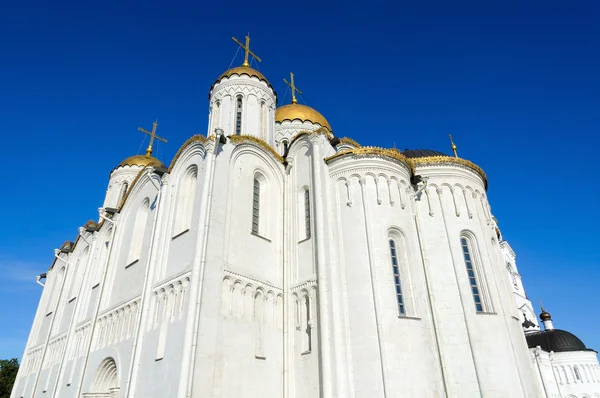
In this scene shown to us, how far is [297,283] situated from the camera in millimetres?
15500

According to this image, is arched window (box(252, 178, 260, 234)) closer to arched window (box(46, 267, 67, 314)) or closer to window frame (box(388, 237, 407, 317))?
window frame (box(388, 237, 407, 317))

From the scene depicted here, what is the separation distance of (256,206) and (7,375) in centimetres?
3430

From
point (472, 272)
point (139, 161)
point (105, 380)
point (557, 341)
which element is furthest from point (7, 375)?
point (557, 341)

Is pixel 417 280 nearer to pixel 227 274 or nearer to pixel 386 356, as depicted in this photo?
pixel 386 356

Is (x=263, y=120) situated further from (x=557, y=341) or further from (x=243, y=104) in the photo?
(x=557, y=341)

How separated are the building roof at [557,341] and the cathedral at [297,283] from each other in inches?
1037

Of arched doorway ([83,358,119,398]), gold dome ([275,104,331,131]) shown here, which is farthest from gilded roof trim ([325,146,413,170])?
arched doorway ([83,358,119,398])

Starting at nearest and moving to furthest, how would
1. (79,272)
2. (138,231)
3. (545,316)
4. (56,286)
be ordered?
(138,231), (79,272), (56,286), (545,316)

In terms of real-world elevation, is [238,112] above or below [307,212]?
above

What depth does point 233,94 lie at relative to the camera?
21.1m

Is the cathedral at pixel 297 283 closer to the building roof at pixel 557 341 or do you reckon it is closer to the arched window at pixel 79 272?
the arched window at pixel 79 272

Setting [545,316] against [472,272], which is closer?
[472,272]

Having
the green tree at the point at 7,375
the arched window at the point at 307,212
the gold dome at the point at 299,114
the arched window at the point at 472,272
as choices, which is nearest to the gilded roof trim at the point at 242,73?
the gold dome at the point at 299,114

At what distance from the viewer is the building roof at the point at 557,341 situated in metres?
37.6
